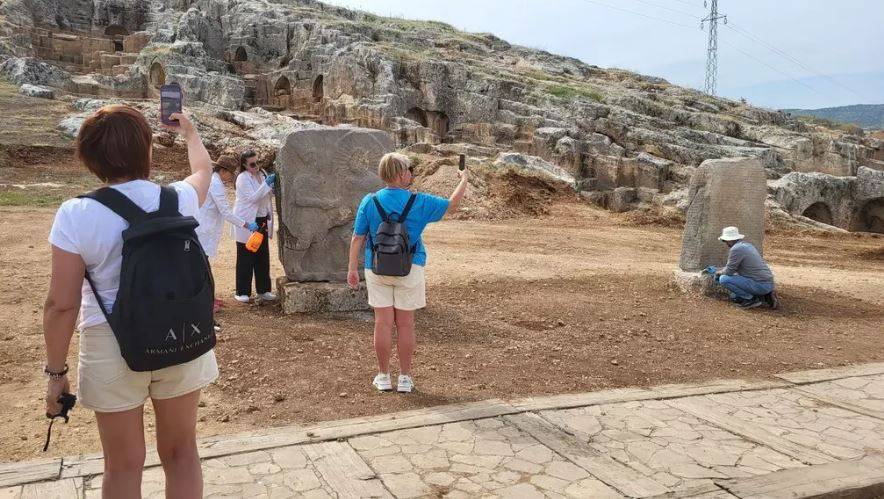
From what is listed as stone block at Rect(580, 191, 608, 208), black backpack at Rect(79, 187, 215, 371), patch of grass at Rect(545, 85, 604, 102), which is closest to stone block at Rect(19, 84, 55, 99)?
stone block at Rect(580, 191, 608, 208)

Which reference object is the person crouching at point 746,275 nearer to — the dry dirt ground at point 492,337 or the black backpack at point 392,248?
the dry dirt ground at point 492,337

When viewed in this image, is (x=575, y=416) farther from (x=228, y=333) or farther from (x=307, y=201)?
(x=307, y=201)

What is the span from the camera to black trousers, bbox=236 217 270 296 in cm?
793

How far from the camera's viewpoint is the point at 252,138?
2289 cm

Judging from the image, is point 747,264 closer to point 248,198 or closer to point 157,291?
point 248,198

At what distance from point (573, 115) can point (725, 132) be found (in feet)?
22.5

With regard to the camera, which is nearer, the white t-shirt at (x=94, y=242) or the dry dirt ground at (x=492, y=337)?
the white t-shirt at (x=94, y=242)

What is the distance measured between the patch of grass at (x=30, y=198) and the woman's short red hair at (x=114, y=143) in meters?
13.5

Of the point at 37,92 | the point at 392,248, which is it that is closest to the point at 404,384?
the point at 392,248

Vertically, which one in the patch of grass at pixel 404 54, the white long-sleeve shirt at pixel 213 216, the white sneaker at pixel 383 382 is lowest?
the white sneaker at pixel 383 382

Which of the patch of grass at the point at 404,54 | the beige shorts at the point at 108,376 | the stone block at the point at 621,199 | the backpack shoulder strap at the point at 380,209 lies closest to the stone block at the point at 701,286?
the backpack shoulder strap at the point at 380,209

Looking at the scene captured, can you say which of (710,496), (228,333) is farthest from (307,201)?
(710,496)

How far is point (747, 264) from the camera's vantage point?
9055 millimetres

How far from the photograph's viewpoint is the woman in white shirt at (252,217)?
7648 mm
